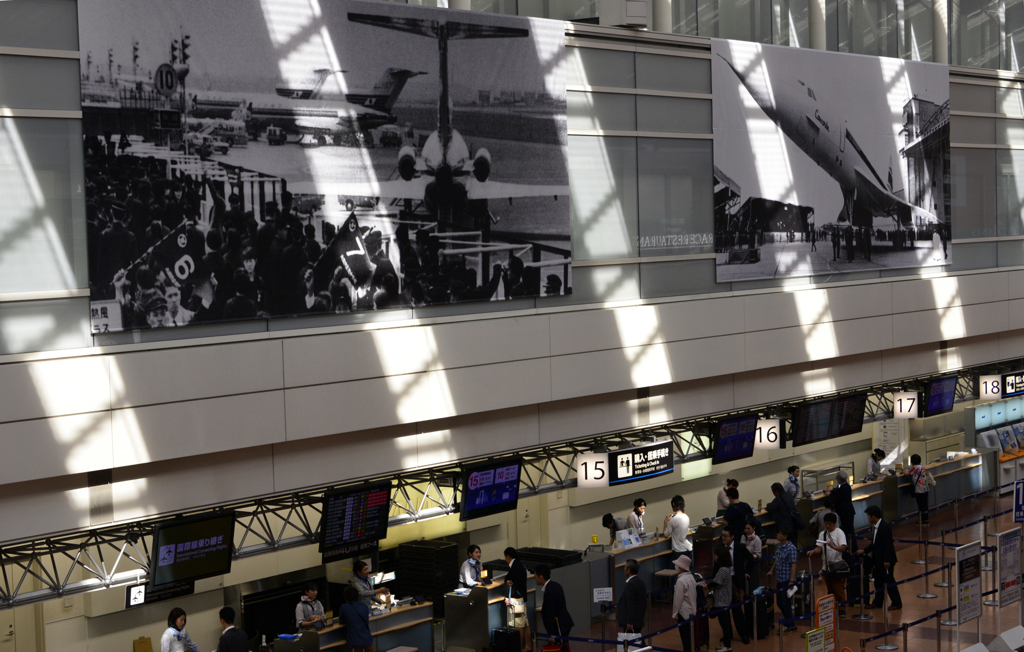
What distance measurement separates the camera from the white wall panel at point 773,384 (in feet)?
65.7

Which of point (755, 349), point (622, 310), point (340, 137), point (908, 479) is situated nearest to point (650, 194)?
point (622, 310)

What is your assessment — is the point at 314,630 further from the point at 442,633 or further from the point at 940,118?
the point at 940,118

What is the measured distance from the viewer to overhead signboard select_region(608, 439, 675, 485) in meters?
17.7

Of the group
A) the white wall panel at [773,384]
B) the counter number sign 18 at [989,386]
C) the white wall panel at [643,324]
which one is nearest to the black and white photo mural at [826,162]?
the white wall panel at [643,324]

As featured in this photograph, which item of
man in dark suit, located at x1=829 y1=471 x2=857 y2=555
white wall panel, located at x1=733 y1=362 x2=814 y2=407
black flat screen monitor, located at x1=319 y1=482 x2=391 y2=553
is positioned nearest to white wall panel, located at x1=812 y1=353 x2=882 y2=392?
white wall panel, located at x1=733 y1=362 x2=814 y2=407

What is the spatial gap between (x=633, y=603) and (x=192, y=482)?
6.69 metres

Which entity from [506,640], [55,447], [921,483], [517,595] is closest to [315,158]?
[55,447]

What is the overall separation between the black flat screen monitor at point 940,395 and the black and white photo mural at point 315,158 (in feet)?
37.5

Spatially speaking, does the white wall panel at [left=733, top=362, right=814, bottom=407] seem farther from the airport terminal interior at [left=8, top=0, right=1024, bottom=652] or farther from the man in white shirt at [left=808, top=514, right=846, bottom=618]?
the man in white shirt at [left=808, top=514, right=846, bottom=618]

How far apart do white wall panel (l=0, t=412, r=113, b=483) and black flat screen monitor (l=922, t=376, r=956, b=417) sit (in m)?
18.2

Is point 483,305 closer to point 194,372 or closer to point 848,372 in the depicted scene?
point 194,372

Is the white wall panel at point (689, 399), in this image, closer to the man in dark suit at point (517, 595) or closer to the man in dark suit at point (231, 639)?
the man in dark suit at point (517, 595)

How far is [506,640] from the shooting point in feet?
55.6

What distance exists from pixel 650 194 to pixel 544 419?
4239 mm
